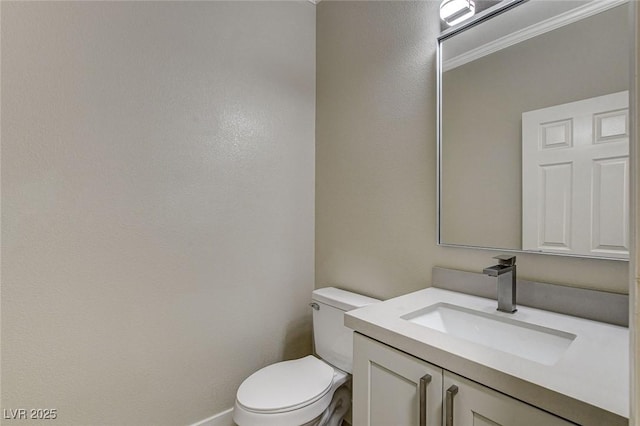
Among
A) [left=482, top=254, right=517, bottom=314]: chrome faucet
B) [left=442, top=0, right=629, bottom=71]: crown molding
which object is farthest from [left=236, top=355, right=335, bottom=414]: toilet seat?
[left=442, top=0, right=629, bottom=71]: crown molding

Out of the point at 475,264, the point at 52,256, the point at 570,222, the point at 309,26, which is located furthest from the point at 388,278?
the point at 309,26

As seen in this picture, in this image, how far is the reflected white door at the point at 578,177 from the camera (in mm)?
905

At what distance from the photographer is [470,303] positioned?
44.5 inches

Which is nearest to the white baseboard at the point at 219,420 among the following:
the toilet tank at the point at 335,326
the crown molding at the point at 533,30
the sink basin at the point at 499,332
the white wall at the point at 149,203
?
the white wall at the point at 149,203

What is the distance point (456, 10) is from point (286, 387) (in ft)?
5.83

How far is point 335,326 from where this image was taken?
157 cm

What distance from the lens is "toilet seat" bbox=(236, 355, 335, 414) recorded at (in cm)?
123

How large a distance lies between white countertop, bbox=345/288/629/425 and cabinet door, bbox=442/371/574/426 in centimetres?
2

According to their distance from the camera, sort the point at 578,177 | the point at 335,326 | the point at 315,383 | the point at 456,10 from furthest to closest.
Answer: the point at 335,326
the point at 315,383
the point at 456,10
the point at 578,177

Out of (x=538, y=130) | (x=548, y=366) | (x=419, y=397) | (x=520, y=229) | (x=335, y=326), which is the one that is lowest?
(x=335, y=326)

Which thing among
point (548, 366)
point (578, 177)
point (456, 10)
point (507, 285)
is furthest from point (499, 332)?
point (456, 10)

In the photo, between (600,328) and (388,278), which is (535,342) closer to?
(600,328)

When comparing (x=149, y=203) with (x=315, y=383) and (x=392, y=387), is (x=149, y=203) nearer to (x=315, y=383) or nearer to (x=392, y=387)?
(x=315, y=383)

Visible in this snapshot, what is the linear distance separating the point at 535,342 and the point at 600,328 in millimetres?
183
